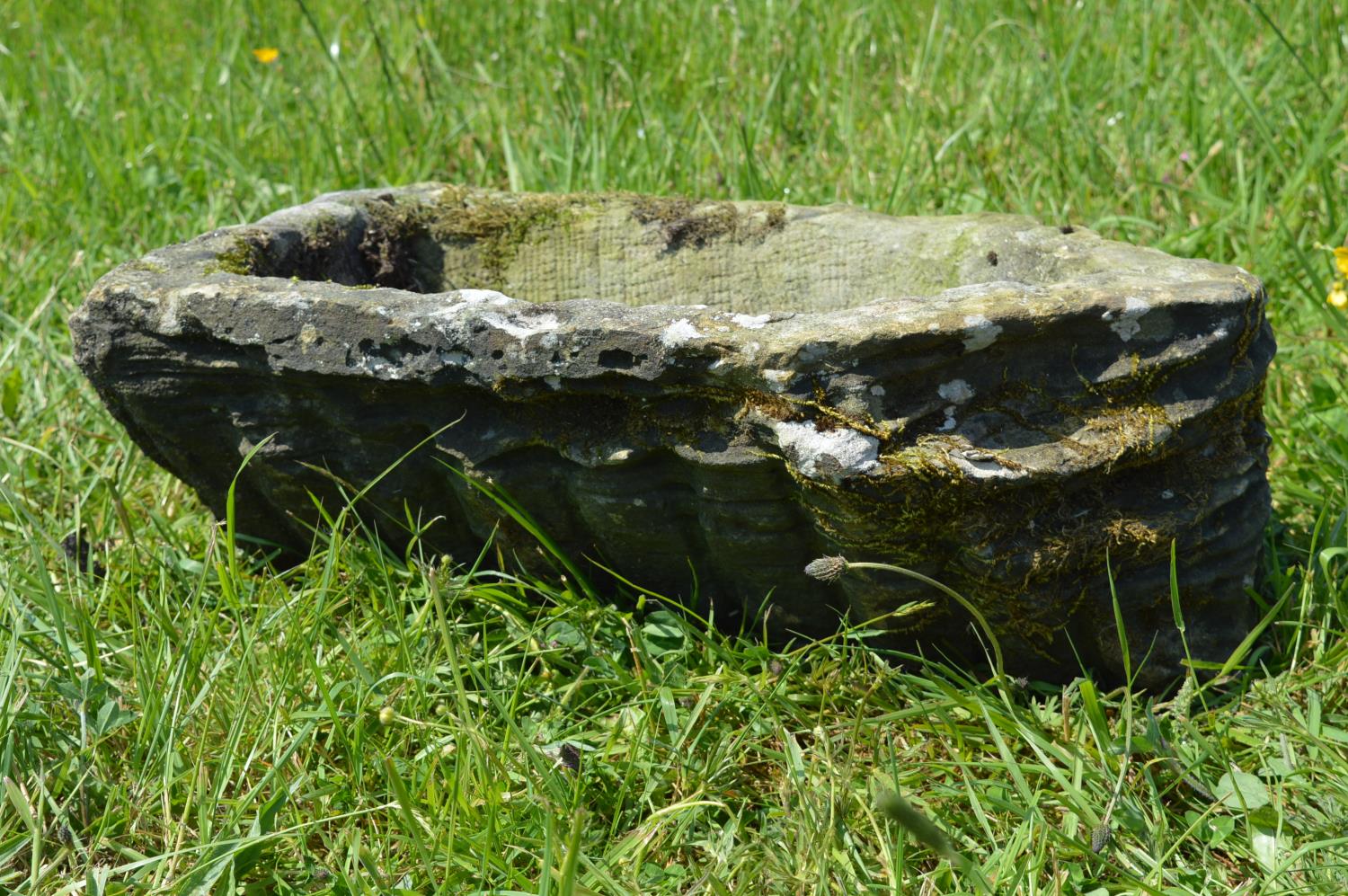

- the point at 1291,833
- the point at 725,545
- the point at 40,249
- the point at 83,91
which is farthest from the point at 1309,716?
the point at 83,91

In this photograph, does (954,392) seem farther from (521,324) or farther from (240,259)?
(240,259)

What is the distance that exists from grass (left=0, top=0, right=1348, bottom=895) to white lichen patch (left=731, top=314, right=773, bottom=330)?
571 millimetres

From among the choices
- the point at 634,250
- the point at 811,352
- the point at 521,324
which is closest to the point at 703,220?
the point at 634,250

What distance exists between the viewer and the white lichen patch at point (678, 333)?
182 centimetres

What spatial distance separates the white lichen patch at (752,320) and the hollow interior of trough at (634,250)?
76 cm

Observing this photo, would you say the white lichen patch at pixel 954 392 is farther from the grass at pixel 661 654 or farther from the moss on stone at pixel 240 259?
the moss on stone at pixel 240 259

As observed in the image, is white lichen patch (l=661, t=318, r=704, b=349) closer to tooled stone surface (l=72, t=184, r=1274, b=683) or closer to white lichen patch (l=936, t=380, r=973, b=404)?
tooled stone surface (l=72, t=184, r=1274, b=683)

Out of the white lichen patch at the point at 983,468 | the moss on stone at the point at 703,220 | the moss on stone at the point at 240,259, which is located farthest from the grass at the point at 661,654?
the moss on stone at the point at 703,220

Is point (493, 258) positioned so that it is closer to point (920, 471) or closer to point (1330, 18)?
point (920, 471)

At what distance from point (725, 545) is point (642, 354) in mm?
382

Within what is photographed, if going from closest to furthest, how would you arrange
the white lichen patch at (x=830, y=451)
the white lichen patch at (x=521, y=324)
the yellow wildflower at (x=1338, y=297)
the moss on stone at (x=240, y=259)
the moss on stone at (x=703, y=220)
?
the white lichen patch at (x=830, y=451) < the white lichen patch at (x=521, y=324) < the moss on stone at (x=240, y=259) < the yellow wildflower at (x=1338, y=297) < the moss on stone at (x=703, y=220)

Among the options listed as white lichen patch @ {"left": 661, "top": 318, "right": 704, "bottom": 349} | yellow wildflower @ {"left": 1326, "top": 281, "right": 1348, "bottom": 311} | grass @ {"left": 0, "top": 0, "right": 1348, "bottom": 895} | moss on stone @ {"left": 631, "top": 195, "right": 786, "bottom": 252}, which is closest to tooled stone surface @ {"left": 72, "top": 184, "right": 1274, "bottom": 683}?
white lichen patch @ {"left": 661, "top": 318, "right": 704, "bottom": 349}

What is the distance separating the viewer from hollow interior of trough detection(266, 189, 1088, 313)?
8.39 ft

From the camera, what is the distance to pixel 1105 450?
1.78 meters
